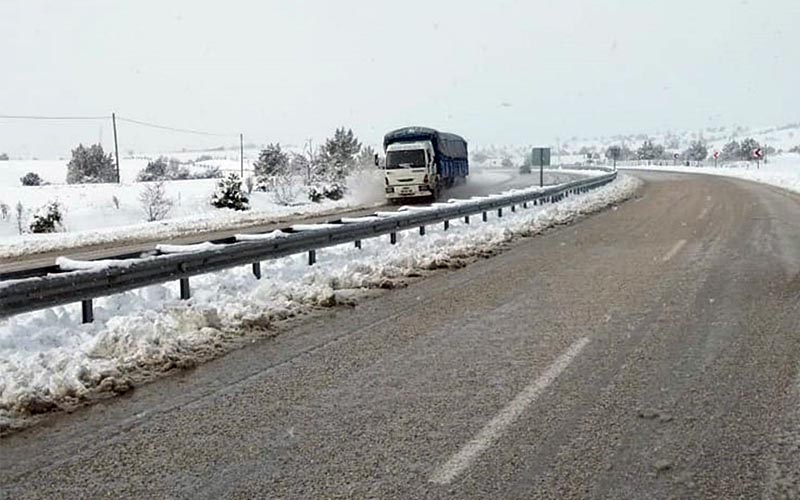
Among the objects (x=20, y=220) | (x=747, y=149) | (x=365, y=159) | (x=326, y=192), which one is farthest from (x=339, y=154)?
(x=747, y=149)

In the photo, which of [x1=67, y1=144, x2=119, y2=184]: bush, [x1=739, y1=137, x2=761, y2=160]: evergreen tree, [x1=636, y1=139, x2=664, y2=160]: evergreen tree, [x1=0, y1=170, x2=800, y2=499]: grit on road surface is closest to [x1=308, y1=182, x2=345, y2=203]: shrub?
[x1=0, y1=170, x2=800, y2=499]: grit on road surface

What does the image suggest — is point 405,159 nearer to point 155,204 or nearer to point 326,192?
point 326,192

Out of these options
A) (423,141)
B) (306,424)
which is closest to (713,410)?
(306,424)

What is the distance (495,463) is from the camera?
14.0ft

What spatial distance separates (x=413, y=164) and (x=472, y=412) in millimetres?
29942

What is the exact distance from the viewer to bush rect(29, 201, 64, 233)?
27.3 meters

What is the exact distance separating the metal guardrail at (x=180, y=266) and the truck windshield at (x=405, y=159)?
17021mm

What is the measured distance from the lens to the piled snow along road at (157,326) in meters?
Result: 5.89

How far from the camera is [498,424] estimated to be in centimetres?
491

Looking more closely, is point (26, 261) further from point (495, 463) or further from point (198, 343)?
point (495, 463)

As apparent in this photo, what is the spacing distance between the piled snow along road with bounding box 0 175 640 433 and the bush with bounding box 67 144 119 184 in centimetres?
7418

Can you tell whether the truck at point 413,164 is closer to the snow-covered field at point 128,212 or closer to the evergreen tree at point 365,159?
the snow-covered field at point 128,212

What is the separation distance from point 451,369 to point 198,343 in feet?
9.26

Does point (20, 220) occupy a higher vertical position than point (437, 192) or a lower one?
lower
